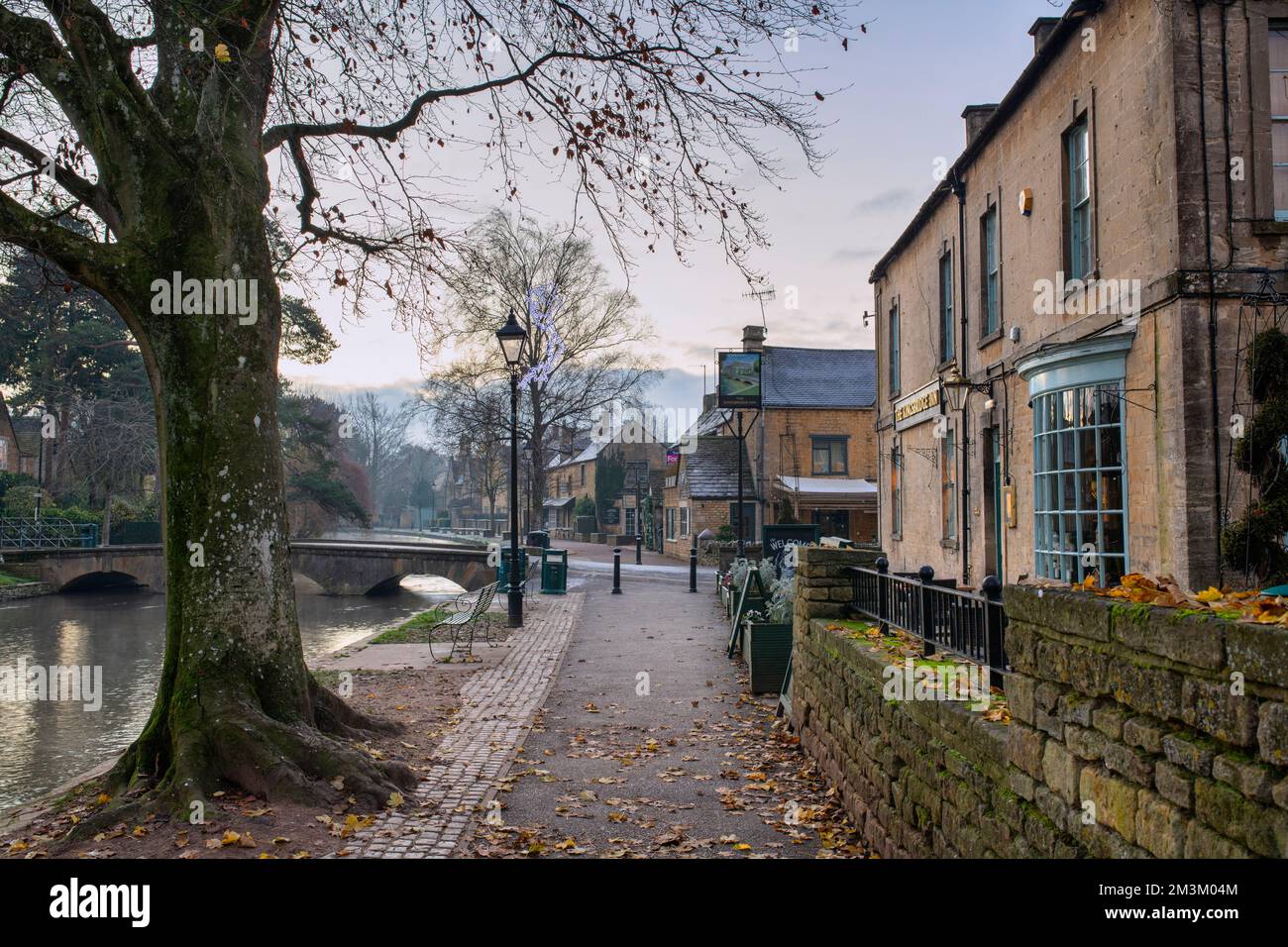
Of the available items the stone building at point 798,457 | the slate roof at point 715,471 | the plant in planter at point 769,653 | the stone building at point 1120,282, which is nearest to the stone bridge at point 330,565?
the slate roof at point 715,471

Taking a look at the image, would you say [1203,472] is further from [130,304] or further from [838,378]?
[838,378]

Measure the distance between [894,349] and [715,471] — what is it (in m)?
19.8

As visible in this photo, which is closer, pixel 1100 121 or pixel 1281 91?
pixel 1281 91

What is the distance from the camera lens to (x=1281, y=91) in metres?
8.73

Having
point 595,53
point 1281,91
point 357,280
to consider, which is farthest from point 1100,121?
point 357,280

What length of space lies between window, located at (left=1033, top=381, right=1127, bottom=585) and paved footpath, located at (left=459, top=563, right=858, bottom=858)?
405cm

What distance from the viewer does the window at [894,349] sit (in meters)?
20.7

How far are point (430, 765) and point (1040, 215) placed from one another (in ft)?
34.0

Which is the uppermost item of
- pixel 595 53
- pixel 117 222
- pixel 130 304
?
pixel 595 53

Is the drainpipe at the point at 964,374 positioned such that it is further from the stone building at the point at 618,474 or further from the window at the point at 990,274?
the stone building at the point at 618,474

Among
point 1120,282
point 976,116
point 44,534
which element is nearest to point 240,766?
point 1120,282

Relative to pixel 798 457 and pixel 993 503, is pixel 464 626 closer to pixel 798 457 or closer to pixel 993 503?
pixel 993 503

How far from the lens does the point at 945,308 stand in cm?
1683

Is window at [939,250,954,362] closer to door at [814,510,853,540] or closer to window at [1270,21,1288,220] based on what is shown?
window at [1270,21,1288,220]
